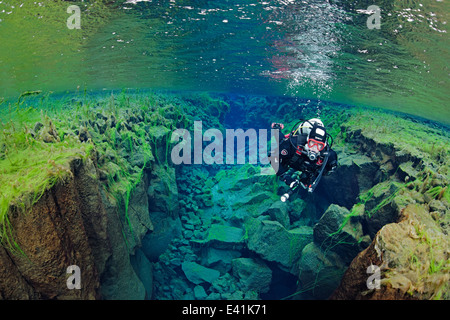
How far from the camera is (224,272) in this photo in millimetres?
7289

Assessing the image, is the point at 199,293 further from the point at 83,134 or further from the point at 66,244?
the point at 83,134

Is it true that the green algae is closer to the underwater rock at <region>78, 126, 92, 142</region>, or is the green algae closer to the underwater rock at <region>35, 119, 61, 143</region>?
the underwater rock at <region>35, 119, 61, 143</region>

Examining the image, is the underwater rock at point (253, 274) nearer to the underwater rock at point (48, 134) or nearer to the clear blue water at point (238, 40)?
the underwater rock at point (48, 134)

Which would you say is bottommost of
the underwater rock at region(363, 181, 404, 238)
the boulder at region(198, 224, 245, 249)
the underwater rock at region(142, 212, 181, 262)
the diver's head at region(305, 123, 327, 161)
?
the boulder at region(198, 224, 245, 249)

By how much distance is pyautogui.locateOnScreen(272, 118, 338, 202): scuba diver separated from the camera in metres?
5.10

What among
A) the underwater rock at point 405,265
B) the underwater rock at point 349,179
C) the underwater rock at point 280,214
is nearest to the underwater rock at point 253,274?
the underwater rock at point 280,214

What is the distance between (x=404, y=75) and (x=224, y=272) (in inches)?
573

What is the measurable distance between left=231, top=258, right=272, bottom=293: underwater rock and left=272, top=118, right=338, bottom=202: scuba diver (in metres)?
2.98

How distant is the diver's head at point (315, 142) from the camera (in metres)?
5.00

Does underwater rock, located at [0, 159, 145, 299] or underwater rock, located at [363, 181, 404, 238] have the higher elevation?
underwater rock, located at [0, 159, 145, 299]

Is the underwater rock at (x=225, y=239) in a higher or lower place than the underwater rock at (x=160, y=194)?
lower

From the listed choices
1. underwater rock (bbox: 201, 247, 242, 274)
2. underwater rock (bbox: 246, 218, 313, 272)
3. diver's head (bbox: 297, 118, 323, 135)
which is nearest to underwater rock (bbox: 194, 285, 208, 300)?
underwater rock (bbox: 201, 247, 242, 274)
